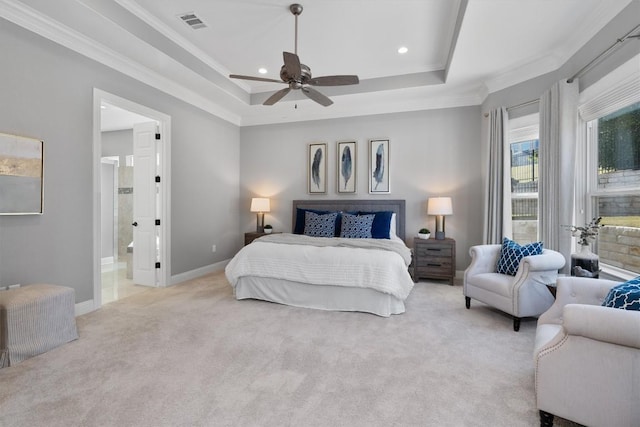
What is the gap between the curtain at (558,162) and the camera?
3012mm

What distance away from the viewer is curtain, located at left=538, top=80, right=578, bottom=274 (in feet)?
9.88

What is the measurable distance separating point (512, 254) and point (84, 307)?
4.58 metres

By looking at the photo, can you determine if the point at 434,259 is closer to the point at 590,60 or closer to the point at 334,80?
the point at 590,60

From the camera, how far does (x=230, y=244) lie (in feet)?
19.2

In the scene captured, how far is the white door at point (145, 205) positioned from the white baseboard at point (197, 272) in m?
0.28

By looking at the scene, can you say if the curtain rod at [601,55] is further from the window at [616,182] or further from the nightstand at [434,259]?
the nightstand at [434,259]

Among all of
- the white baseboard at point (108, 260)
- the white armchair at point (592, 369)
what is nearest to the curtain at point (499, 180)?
the white armchair at point (592, 369)

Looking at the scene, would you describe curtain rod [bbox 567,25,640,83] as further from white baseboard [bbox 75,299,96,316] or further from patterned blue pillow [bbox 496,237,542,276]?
white baseboard [bbox 75,299,96,316]

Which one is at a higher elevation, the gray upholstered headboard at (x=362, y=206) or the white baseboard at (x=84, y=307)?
the gray upholstered headboard at (x=362, y=206)

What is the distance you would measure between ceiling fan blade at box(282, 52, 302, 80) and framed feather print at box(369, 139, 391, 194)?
8.50 ft

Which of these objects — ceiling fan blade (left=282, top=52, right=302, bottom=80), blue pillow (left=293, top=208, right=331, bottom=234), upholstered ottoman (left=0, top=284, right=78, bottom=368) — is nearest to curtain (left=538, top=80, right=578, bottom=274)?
ceiling fan blade (left=282, top=52, right=302, bottom=80)

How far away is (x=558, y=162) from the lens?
10.2 ft

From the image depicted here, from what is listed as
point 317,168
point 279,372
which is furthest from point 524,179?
point 279,372

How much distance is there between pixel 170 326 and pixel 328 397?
184 cm
